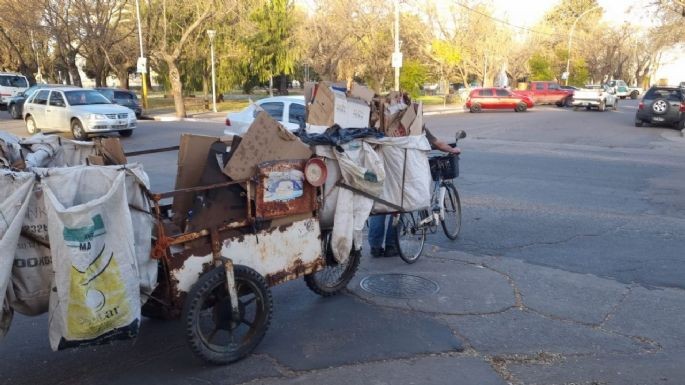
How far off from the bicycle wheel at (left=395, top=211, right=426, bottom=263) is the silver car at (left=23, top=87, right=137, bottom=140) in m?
15.4

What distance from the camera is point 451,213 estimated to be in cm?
703

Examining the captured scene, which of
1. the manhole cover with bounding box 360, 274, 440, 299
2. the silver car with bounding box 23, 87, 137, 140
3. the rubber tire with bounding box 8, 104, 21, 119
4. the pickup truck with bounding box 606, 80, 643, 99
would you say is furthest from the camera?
the pickup truck with bounding box 606, 80, 643, 99

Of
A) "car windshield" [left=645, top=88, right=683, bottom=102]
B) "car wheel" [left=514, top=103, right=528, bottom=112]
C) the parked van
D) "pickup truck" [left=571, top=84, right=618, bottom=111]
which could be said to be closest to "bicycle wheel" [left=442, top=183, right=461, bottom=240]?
"car windshield" [left=645, top=88, right=683, bottom=102]

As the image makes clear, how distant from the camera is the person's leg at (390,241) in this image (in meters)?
6.07

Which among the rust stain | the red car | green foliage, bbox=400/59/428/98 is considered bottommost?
the rust stain

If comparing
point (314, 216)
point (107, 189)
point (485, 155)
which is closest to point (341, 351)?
point (314, 216)

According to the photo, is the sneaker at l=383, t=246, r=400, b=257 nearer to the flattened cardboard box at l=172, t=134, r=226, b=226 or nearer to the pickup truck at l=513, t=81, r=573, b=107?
the flattened cardboard box at l=172, t=134, r=226, b=226

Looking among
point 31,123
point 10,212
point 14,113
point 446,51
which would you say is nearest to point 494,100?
point 446,51

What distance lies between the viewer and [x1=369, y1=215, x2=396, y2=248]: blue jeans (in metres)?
6.15

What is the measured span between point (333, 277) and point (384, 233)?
1.13m

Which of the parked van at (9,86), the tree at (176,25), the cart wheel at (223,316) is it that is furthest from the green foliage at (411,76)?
the cart wheel at (223,316)

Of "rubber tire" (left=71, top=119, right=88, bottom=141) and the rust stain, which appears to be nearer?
the rust stain

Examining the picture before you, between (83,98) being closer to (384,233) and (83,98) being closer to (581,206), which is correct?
(384,233)

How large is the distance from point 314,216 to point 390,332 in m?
1.06
